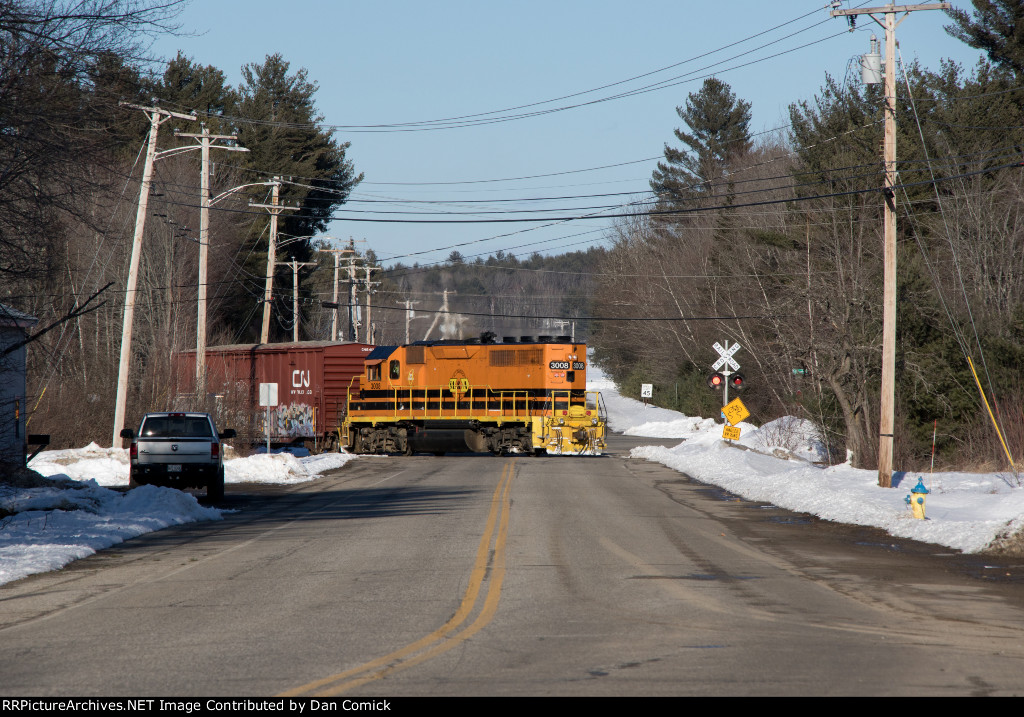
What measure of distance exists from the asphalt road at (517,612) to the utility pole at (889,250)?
162 inches

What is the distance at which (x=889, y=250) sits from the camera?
73.7ft

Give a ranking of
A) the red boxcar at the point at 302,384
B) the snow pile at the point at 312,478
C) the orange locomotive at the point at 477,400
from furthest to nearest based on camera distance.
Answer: the red boxcar at the point at 302,384 < the orange locomotive at the point at 477,400 < the snow pile at the point at 312,478

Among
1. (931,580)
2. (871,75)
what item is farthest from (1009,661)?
(871,75)

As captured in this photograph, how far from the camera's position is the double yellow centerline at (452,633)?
704 centimetres

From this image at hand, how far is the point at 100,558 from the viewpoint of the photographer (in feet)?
47.2

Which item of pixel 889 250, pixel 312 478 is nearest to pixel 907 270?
pixel 889 250

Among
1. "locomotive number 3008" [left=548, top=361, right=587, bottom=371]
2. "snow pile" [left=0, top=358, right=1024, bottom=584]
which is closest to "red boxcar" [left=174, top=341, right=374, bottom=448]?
"snow pile" [left=0, top=358, right=1024, bottom=584]

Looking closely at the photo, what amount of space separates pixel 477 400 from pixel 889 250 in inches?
826

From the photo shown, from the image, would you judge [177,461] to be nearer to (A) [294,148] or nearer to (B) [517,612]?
(B) [517,612]

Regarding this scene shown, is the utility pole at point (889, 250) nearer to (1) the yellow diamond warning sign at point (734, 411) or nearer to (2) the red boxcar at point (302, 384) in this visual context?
(1) the yellow diamond warning sign at point (734, 411)

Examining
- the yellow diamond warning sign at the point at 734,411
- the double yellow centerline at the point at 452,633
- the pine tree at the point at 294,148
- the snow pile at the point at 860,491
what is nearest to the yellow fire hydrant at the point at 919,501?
the snow pile at the point at 860,491

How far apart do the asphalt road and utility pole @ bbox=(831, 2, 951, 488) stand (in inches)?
162

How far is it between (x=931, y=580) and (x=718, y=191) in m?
67.0

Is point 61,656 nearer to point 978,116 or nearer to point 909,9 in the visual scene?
point 909,9
